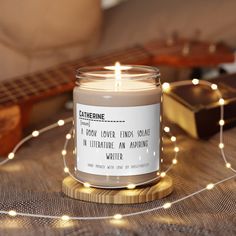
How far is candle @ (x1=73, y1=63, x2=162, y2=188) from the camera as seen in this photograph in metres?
0.61

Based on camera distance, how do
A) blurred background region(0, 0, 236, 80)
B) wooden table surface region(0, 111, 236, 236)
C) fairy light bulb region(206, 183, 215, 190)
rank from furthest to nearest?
blurred background region(0, 0, 236, 80) → fairy light bulb region(206, 183, 215, 190) → wooden table surface region(0, 111, 236, 236)

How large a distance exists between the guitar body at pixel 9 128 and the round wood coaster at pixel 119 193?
9.6 inches

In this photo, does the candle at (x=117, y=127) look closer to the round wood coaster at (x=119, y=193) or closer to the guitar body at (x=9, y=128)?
the round wood coaster at (x=119, y=193)

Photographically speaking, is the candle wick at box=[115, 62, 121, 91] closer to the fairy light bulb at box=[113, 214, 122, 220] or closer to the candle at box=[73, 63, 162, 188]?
the candle at box=[73, 63, 162, 188]

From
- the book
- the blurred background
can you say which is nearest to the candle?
the book

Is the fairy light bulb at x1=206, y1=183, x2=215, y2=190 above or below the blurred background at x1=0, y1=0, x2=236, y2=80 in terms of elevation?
below

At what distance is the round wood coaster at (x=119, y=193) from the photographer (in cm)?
61

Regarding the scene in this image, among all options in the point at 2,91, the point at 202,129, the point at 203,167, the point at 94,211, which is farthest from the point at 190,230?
the point at 2,91

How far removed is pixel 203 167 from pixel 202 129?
12 cm

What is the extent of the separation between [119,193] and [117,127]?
0.07 meters

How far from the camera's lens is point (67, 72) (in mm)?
1048

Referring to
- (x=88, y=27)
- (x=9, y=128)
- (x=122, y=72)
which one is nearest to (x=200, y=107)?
(x=122, y=72)

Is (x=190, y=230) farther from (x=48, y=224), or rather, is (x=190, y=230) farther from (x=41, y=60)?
(x=41, y=60)

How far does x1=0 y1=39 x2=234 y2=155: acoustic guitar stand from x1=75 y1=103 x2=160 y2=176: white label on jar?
272mm
